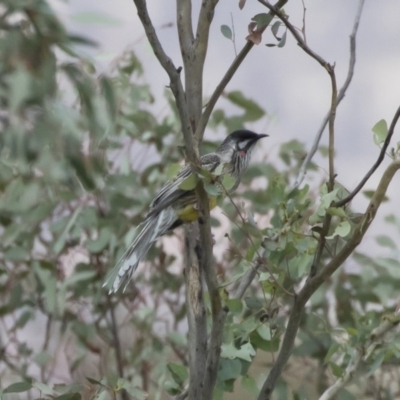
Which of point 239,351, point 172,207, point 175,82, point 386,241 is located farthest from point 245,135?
point 175,82

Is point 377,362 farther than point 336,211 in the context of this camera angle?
Yes

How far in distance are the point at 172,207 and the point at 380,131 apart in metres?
0.96

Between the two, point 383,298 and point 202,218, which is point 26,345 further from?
point 202,218

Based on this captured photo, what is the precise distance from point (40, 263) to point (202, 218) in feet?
3.60

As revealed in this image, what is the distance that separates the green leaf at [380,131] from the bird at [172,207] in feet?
1.65

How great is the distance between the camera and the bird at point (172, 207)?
207 cm

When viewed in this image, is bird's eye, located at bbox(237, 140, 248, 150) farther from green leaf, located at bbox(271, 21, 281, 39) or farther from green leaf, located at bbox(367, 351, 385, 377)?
green leaf, located at bbox(271, 21, 281, 39)

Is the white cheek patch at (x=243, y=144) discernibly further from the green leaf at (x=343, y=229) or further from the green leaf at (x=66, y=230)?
the green leaf at (x=343, y=229)

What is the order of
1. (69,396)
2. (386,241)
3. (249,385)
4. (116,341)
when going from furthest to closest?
1. (116,341)
2. (386,241)
3. (249,385)
4. (69,396)

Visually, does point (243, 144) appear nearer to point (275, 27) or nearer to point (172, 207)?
point (172, 207)

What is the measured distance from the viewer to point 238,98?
242 cm

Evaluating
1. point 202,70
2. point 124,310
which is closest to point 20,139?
point 202,70

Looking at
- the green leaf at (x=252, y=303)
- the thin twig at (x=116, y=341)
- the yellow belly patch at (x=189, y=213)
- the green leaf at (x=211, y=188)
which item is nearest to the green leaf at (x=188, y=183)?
the green leaf at (x=211, y=188)

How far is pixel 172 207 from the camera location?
234 cm
